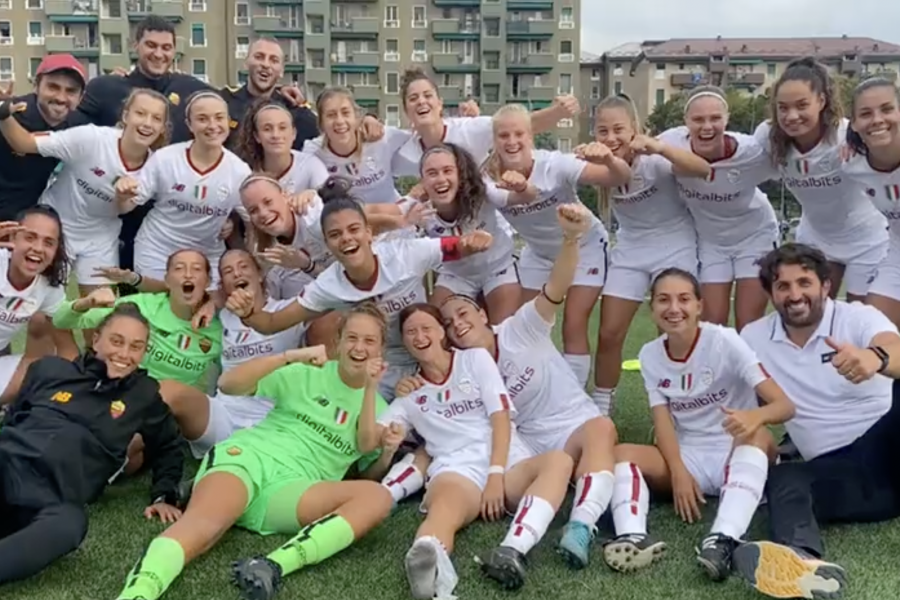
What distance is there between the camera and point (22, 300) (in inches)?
187

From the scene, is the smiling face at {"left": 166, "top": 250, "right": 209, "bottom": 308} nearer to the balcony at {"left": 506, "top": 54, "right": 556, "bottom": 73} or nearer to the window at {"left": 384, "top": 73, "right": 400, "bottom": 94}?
the window at {"left": 384, "top": 73, "right": 400, "bottom": 94}

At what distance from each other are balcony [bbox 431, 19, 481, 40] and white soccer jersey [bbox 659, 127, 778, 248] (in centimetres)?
4841

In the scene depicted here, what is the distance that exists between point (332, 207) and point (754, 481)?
96.1 inches

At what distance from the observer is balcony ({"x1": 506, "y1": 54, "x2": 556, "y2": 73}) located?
52000mm

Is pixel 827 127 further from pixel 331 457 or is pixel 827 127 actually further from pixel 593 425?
pixel 331 457

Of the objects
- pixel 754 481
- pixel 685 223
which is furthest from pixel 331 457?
pixel 685 223

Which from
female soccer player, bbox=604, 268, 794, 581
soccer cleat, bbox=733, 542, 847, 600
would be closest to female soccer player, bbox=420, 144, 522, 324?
female soccer player, bbox=604, 268, 794, 581

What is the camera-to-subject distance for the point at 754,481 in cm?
378

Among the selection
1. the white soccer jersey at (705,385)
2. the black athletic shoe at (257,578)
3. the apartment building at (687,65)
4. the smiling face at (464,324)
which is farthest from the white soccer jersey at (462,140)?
the apartment building at (687,65)

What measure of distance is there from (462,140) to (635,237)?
1.28m

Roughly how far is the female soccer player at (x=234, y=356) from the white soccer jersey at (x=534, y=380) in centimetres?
125

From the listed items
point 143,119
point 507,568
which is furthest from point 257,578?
point 143,119

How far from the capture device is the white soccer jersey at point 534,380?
179 inches

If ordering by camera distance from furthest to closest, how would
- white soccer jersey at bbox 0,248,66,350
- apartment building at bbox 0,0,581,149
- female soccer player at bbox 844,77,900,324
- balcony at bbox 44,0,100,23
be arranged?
1. apartment building at bbox 0,0,581,149
2. balcony at bbox 44,0,100,23
3. white soccer jersey at bbox 0,248,66,350
4. female soccer player at bbox 844,77,900,324
